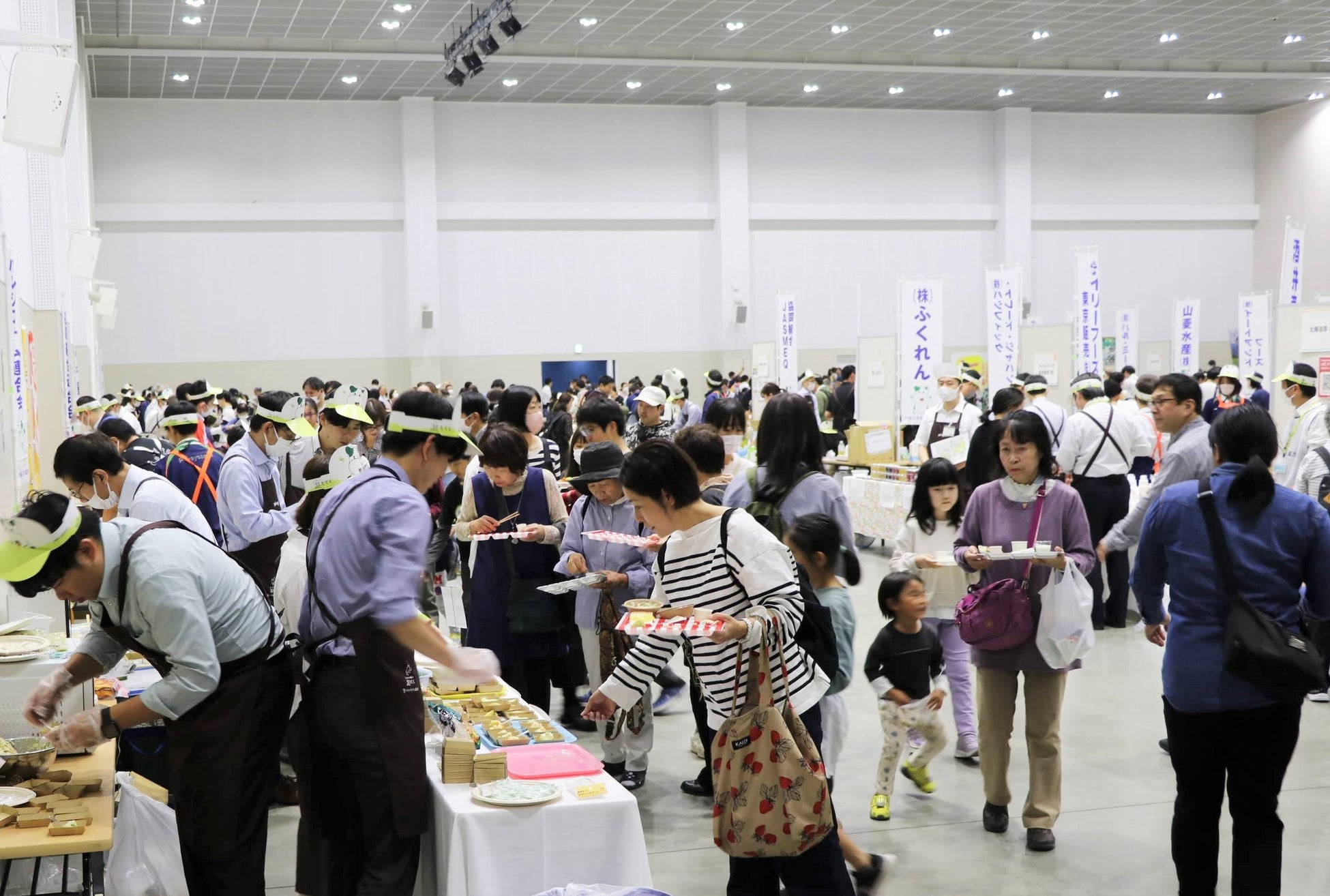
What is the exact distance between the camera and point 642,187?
21.1 metres

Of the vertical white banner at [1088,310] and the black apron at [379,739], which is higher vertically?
the vertical white banner at [1088,310]

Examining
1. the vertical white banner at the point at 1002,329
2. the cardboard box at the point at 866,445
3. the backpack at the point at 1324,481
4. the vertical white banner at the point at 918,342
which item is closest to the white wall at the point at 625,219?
the vertical white banner at the point at 1002,329

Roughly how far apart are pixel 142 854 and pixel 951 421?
22.6ft

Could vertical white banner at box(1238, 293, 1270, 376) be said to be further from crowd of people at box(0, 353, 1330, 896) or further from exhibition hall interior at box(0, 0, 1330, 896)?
crowd of people at box(0, 353, 1330, 896)

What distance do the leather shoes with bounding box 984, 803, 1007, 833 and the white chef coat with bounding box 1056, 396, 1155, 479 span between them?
3.74 metres

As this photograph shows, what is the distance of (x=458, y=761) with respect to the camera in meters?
3.07

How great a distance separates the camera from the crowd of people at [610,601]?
2678 mm

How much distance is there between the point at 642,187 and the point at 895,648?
17.7 meters

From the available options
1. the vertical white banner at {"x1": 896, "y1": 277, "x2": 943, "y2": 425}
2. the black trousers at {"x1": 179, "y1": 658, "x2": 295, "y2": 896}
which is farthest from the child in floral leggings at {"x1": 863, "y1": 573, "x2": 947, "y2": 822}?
the vertical white banner at {"x1": 896, "y1": 277, "x2": 943, "y2": 425}

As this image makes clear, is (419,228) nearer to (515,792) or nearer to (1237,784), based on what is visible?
(515,792)

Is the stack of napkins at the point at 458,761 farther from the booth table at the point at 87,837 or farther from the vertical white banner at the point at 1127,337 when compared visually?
the vertical white banner at the point at 1127,337

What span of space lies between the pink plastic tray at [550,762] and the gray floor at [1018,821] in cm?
25

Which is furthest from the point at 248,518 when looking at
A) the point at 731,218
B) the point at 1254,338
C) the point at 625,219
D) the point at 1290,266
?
the point at 731,218

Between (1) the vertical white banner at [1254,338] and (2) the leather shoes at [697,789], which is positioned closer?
(2) the leather shoes at [697,789]
